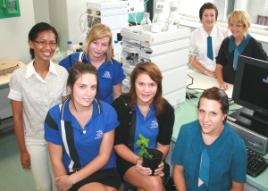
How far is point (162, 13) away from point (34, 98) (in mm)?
1115

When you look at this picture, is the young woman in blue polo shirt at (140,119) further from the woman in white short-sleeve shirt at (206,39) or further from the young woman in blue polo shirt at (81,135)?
the woman in white short-sleeve shirt at (206,39)

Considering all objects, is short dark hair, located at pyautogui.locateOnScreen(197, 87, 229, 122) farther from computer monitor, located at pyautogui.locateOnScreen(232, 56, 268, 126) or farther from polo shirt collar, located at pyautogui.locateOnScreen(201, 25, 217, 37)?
polo shirt collar, located at pyautogui.locateOnScreen(201, 25, 217, 37)

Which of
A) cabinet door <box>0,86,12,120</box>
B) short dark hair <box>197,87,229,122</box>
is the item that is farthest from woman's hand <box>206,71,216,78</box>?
cabinet door <box>0,86,12,120</box>

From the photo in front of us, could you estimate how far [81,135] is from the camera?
180cm

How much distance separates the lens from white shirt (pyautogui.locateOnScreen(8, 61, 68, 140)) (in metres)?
1.98

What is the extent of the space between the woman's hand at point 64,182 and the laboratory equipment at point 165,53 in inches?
36.0

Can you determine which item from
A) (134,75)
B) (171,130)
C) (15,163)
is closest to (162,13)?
(134,75)

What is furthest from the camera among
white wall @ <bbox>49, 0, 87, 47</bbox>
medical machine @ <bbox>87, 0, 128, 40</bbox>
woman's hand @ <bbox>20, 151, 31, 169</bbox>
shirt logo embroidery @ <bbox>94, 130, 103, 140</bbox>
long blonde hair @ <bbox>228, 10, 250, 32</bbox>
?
white wall @ <bbox>49, 0, 87, 47</bbox>

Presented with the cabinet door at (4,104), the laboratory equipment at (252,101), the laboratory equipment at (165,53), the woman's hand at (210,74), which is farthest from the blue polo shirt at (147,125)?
the cabinet door at (4,104)

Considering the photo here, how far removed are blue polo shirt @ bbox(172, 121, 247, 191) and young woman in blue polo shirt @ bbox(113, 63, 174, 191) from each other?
0.71 feet

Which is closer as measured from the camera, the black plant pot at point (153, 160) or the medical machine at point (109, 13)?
the black plant pot at point (153, 160)

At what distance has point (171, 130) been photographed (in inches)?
82.4

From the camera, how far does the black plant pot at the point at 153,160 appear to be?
5.90ft

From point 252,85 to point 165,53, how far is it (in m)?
0.62
